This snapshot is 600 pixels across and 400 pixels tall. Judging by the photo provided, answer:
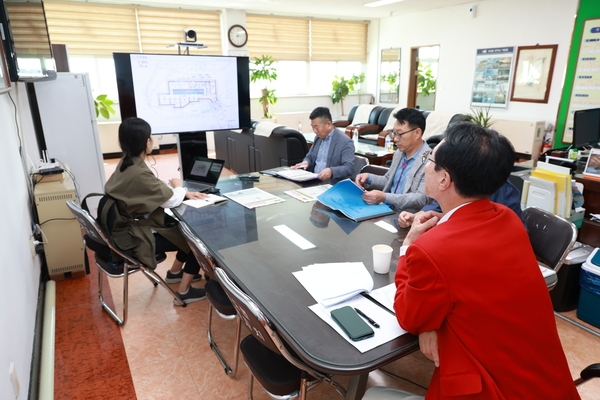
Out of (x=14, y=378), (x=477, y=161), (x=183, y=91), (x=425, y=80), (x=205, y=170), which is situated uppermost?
(x=425, y=80)

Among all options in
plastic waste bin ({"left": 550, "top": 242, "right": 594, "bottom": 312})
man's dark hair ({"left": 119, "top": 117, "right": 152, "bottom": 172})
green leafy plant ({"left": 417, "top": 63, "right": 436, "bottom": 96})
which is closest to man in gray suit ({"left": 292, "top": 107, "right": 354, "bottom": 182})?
man's dark hair ({"left": 119, "top": 117, "right": 152, "bottom": 172})

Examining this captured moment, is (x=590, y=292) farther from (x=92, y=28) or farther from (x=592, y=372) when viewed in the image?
(x=92, y=28)

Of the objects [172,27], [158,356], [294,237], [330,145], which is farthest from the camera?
[172,27]

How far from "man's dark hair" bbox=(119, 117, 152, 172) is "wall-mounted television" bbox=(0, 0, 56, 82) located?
1.12 meters

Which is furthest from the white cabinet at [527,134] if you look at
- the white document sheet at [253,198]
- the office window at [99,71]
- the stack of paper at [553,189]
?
the office window at [99,71]

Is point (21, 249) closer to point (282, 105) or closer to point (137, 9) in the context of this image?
point (137, 9)

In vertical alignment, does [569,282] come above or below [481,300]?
below

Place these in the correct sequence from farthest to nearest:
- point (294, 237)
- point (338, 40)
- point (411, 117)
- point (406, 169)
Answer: point (338, 40) → point (406, 169) → point (411, 117) → point (294, 237)

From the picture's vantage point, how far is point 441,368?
1.07 m

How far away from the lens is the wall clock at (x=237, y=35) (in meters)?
7.92

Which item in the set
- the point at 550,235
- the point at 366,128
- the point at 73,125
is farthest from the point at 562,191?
the point at 366,128

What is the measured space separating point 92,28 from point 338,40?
532 centimetres

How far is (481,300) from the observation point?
101 cm

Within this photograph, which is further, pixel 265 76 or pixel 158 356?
pixel 265 76
